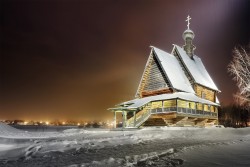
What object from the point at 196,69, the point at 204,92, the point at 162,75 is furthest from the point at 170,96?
A: the point at 196,69

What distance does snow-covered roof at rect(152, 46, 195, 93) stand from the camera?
30156 mm

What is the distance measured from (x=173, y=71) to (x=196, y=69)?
703 centimetres

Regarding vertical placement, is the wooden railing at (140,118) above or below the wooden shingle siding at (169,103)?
below

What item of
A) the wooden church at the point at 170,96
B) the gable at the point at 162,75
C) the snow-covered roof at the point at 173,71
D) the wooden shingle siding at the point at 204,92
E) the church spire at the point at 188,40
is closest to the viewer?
the wooden church at the point at 170,96

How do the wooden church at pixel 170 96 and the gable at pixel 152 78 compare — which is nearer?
the wooden church at pixel 170 96

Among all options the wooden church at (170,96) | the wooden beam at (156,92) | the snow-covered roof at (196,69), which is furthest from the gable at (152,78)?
the snow-covered roof at (196,69)

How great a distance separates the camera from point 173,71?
31781 millimetres

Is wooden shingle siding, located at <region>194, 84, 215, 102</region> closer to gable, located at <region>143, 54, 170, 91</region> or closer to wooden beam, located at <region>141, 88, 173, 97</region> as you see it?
wooden beam, located at <region>141, 88, 173, 97</region>

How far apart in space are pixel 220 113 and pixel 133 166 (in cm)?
8743

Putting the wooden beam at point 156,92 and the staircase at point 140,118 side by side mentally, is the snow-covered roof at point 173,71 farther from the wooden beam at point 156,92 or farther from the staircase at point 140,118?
the staircase at point 140,118

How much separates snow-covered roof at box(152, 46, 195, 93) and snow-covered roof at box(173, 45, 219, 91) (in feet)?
4.55

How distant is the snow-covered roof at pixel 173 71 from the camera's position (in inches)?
Answer: 1187

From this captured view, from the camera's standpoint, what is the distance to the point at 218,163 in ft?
24.2

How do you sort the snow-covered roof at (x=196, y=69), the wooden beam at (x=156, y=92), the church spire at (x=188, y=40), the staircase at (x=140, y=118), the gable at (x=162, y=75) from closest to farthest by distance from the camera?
the staircase at (x=140, y=118) → the gable at (x=162, y=75) → the wooden beam at (x=156, y=92) → the snow-covered roof at (x=196, y=69) → the church spire at (x=188, y=40)
